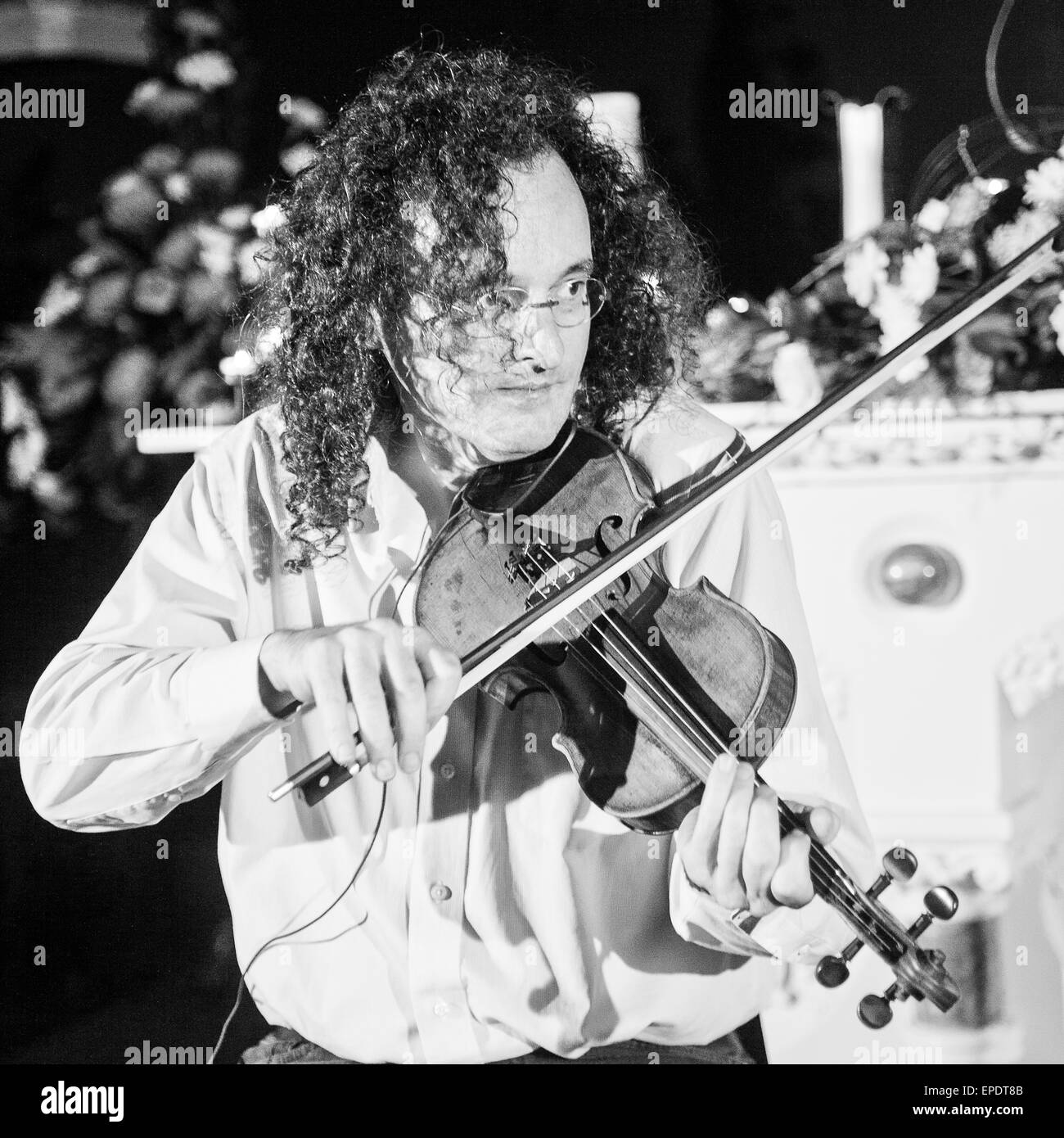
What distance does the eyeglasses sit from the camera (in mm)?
1893

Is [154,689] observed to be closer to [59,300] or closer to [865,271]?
[59,300]

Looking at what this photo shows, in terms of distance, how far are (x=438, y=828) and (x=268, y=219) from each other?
104 cm

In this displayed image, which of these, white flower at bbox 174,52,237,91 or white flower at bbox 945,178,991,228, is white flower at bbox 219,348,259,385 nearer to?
white flower at bbox 174,52,237,91

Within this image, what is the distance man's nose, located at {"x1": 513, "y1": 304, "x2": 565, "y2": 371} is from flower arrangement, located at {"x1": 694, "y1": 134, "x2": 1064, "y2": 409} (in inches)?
11.1

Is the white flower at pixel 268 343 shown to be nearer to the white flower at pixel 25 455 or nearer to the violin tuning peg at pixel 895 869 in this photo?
the white flower at pixel 25 455

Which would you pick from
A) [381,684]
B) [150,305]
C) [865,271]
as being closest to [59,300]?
[150,305]

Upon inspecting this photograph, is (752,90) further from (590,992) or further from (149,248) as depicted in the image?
(590,992)

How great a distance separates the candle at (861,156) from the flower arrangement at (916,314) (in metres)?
0.05

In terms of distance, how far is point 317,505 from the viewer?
1.97 metres

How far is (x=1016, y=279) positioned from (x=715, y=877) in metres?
0.96

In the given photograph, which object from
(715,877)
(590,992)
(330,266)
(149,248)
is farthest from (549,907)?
(149,248)

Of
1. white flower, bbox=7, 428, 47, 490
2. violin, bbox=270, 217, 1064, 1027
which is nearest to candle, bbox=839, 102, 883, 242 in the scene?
violin, bbox=270, 217, 1064, 1027

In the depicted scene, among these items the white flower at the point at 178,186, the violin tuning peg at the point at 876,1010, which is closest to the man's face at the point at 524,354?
the white flower at the point at 178,186

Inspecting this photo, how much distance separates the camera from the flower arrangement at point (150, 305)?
81.7 inches
